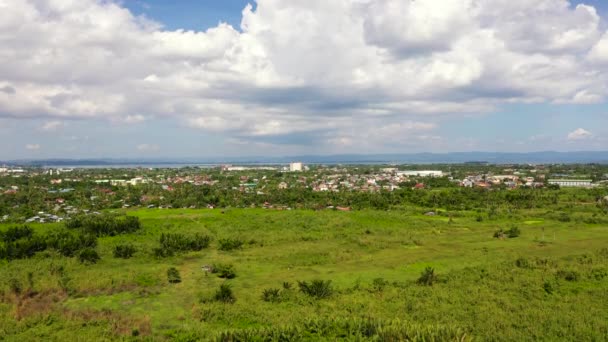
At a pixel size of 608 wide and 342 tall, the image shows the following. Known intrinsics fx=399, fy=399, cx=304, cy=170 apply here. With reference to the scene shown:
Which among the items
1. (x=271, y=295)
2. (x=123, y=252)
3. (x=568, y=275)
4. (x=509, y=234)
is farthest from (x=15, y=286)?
(x=509, y=234)

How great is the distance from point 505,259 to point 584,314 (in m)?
12.5

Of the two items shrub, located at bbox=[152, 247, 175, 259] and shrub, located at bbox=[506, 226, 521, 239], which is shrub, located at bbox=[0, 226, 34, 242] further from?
shrub, located at bbox=[506, 226, 521, 239]

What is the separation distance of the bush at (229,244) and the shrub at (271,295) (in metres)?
15.1

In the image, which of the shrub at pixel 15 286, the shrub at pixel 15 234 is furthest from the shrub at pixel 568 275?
the shrub at pixel 15 234

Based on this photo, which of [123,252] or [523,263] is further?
[123,252]

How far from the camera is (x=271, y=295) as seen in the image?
2402 centimetres

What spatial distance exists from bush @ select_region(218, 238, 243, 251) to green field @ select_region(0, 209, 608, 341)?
584 millimetres

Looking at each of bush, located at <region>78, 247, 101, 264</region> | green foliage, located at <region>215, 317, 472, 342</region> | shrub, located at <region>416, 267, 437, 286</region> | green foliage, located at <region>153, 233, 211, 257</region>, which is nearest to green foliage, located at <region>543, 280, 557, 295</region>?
shrub, located at <region>416, 267, 437, 286</region>

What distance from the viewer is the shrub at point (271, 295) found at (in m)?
23.7

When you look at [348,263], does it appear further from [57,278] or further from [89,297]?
[57,278]

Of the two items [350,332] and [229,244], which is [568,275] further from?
[229,244]

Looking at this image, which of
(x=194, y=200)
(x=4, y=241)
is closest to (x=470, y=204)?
(x=194, y=200)

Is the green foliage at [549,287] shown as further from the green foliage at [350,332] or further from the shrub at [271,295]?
the shrub at [271,295]

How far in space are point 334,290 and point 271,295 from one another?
158 inches
